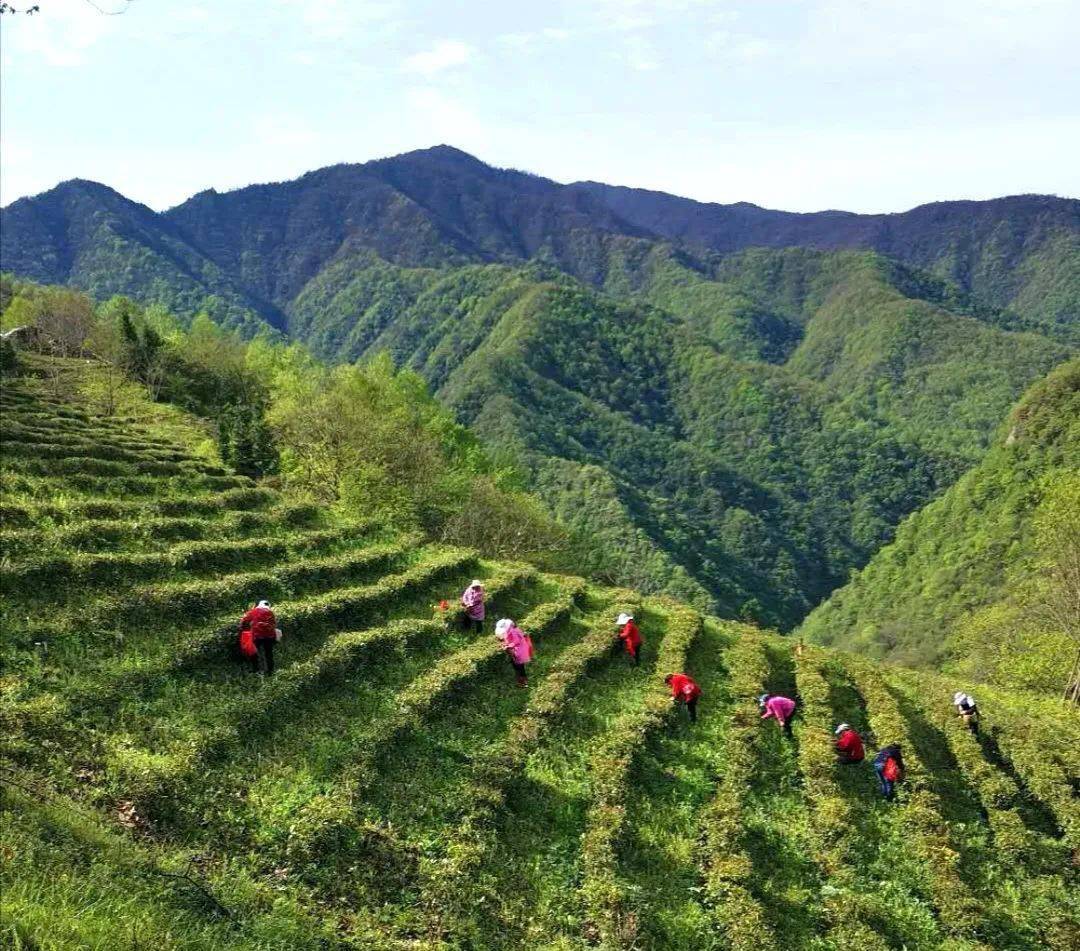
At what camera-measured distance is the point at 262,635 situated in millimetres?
17125

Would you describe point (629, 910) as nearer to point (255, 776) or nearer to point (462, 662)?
point (255, 776)

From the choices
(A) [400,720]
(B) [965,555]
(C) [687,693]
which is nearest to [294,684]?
(A) [400,720]

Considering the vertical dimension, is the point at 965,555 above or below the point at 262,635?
below

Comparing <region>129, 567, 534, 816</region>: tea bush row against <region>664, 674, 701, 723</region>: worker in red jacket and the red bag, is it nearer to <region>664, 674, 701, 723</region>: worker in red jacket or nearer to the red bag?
the red bag

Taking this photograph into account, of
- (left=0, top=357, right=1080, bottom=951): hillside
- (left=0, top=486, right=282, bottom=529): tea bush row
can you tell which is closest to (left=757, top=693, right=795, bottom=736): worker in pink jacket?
(left=0, top=357, right=1080, bottom=951): hillside

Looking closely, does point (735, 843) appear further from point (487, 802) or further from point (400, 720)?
point (400, 720)

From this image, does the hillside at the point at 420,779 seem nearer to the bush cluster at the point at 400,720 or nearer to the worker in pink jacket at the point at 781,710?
the bush cluster at the point at 400,720

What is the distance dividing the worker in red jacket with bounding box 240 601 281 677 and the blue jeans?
15.0m

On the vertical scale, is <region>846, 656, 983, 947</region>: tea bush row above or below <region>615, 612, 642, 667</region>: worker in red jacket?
below

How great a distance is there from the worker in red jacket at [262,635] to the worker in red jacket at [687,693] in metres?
10.5

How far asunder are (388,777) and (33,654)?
24.9 ft

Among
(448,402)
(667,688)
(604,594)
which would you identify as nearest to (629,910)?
(667,688)

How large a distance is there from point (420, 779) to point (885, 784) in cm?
1167

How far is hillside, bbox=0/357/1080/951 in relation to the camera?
1120 centimetres
